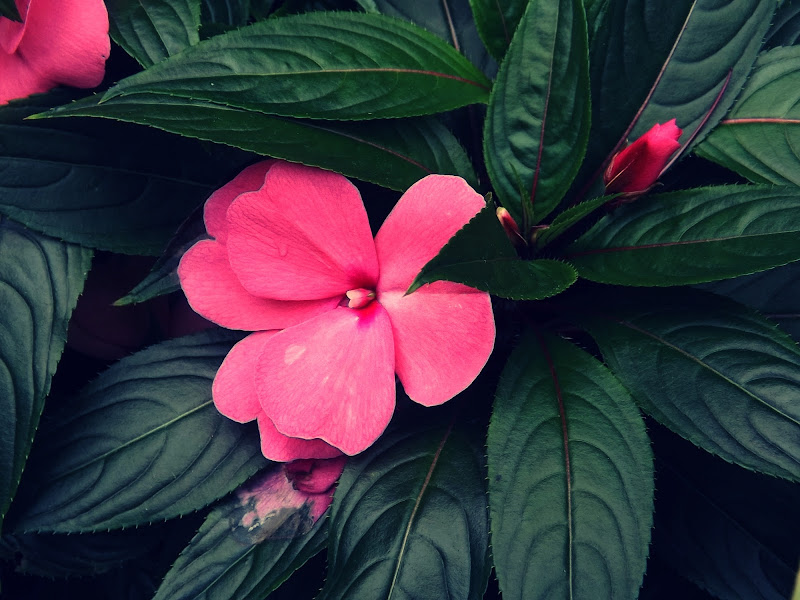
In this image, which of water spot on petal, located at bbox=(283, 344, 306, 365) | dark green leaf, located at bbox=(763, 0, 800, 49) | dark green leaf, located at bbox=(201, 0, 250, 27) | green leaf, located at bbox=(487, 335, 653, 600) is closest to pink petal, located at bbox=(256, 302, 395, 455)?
water spot on petal, located at bbox=(283, 344, 306, 365)

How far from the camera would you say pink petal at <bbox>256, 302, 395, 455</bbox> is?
53 cm

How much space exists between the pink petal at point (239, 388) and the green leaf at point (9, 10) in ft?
1.35

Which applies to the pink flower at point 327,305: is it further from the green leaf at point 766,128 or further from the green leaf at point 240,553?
the green leaf at point 766,128

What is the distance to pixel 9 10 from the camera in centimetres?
62

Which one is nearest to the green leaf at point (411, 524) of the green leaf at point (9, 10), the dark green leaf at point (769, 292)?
the dark green leaf at point (769, 292)

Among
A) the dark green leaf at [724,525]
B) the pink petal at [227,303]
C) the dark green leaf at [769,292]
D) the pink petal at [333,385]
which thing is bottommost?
the dark green leaf at [724,525]

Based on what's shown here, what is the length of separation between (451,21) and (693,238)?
384 millimetres

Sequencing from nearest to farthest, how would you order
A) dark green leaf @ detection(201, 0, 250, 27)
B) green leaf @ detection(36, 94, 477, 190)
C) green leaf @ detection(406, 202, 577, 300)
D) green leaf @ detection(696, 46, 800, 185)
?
1. green leaf @ detection(406, 202, 577, 300)
2. green leaf @ detection(36, 94, 477, 190)
3. green leaf @ detection(696, 46, 800, 185)
4. dark green leaf @ detection(201, 0, 250, 27)

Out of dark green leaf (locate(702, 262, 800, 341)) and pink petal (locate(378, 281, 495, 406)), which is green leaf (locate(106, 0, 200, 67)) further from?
dark green leaf (locate(702, 262, 800, 341))

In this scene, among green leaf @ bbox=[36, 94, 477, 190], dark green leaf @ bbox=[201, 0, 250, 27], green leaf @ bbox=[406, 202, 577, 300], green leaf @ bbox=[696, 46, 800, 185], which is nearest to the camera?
green leaf @ bbox=[406, 202, 577, 300]

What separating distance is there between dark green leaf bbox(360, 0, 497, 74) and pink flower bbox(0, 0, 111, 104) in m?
0.32

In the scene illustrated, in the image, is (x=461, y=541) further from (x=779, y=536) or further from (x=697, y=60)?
(x=697, y=60)

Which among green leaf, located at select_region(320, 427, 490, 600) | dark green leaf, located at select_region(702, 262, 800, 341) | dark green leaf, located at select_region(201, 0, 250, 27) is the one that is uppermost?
dark green leaf, located at select_region(201, 0, 250, 27)

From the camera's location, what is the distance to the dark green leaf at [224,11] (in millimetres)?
766
